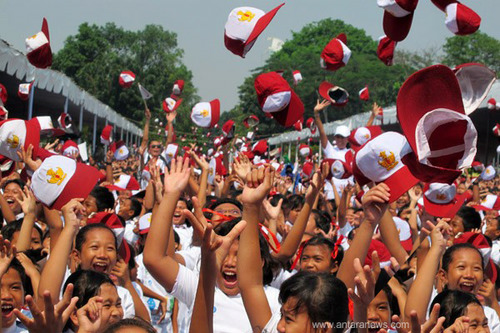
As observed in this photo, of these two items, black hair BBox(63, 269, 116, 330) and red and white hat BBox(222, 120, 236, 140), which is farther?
red and white hat BBox(222, 120, 236, 140)

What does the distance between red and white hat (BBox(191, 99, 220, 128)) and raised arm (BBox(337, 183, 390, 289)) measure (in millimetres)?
6875

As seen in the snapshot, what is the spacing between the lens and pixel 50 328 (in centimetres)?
275

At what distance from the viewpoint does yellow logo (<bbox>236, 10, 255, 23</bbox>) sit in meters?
5.40

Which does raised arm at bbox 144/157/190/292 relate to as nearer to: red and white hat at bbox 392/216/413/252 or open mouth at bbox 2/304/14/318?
open mouth at bbox 2/304/14/318

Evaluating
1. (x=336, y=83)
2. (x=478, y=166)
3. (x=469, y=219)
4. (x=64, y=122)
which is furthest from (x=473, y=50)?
(x=469, y=219)

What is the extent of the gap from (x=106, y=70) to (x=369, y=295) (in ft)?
198

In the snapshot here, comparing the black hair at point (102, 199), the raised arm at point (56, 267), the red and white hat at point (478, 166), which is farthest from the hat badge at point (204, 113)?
the red and white hat at point (478, 166)

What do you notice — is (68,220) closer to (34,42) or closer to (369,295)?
(369,295)

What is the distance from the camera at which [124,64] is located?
64562 millimetres

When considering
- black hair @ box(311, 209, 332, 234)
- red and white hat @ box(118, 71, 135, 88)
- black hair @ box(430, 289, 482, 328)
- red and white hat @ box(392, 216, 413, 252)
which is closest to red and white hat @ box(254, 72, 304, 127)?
Answer: black hair @ box(311, 209, 332, 234)

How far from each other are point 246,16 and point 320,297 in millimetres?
3116

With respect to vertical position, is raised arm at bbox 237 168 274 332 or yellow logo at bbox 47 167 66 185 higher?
yellow logo at bbox 47 167 66 185

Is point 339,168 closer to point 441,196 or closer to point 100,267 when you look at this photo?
point 441,196

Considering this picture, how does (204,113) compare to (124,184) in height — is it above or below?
above
